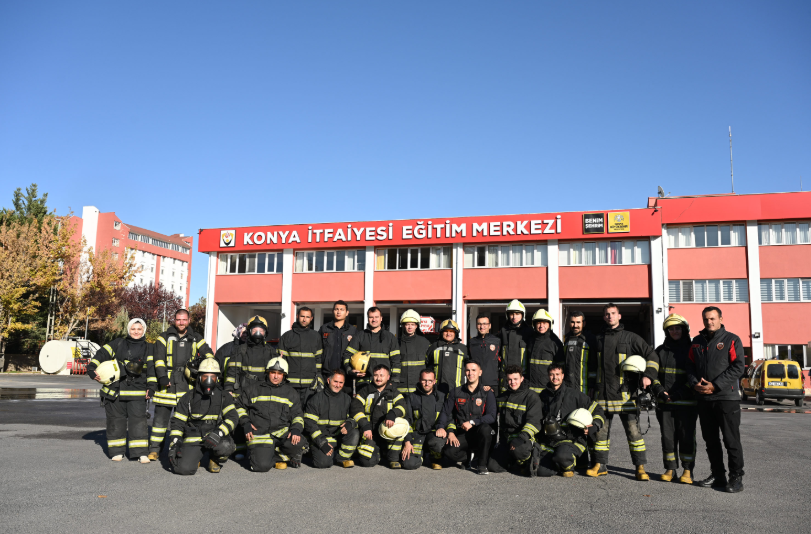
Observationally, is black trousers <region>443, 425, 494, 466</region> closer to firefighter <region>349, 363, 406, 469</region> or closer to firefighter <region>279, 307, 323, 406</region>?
firefighter <region>349, 363, 406, 469</region>

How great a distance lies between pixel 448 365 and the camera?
959 centimetres

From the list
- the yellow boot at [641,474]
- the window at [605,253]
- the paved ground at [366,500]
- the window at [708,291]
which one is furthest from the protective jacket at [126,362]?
the window at [708,291]

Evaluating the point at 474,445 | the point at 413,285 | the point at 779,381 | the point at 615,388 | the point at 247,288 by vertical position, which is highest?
the point at 413,285

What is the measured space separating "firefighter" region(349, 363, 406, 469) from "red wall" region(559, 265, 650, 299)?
2805cm

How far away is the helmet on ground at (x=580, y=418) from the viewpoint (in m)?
7.97

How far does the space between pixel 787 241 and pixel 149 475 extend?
117ft

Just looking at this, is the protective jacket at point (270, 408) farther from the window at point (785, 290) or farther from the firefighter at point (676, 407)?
the window at point (785, 290)

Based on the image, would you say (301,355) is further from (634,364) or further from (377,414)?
(634,364)

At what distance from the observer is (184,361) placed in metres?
9.25

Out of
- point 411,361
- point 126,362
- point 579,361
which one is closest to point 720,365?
point 579,361

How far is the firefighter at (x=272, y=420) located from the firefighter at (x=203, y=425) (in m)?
0.27

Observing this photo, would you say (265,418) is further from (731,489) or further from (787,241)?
(787,241)

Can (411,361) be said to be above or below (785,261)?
below

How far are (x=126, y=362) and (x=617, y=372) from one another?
673cm
